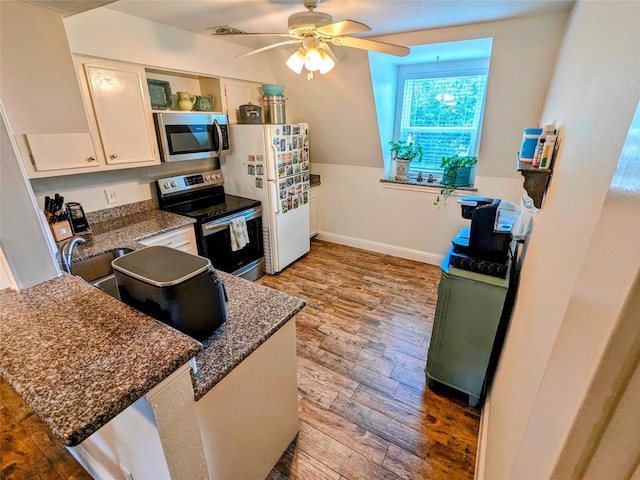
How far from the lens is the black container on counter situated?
0.89m

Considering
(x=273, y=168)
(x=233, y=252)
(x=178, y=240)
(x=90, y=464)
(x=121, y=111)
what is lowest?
(x=90, y=464)

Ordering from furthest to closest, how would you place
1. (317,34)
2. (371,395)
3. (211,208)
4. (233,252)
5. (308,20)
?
(233,252) < (211,208) < (371,395) < (317,34) < (308,20)

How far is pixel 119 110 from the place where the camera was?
2.19 meters

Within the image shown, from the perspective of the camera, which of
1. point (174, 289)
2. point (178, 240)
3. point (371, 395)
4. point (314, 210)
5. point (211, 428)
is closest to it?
point (174, 289)

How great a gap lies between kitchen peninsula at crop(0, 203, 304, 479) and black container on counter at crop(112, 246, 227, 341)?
0.05m

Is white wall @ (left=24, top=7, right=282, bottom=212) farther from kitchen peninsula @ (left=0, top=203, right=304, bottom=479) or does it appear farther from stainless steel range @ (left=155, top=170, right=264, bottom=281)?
kitchen peninsula @ (left=0, top=203, right=304, bottom=479)

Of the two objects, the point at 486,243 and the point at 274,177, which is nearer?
the point at 486,243

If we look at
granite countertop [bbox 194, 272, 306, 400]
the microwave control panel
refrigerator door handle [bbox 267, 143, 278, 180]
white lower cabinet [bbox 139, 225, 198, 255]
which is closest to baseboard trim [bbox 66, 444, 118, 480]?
granite countertop [bbox 194, 272, 306, 400]

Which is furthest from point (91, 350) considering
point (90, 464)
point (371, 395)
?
point (371, 395)

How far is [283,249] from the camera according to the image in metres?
3.35

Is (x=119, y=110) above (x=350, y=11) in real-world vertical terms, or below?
below

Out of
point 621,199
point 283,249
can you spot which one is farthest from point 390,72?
point 621,199

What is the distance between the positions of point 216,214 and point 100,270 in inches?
37.4

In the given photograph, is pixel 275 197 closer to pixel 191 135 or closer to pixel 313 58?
pixel 191 135
